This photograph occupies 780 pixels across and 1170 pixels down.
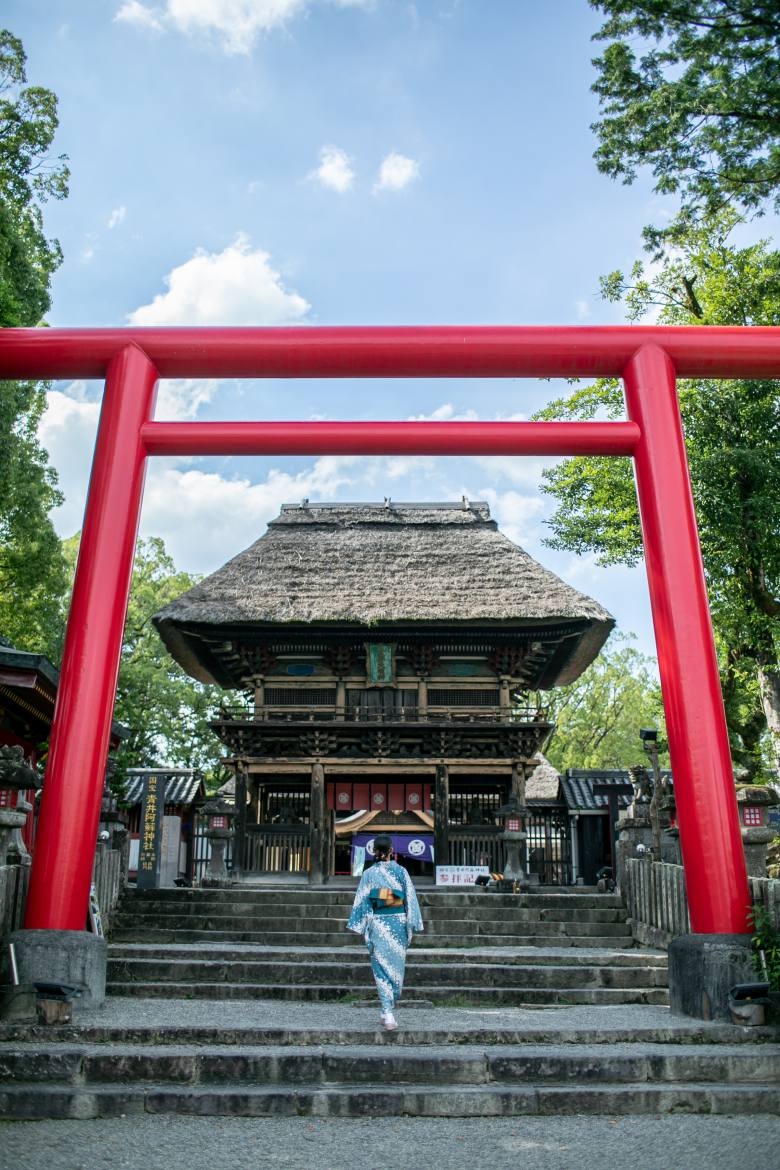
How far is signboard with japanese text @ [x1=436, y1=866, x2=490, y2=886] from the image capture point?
1451cm

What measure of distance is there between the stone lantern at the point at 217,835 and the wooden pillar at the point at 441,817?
11.8ft

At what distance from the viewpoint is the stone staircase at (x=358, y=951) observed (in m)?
7.53

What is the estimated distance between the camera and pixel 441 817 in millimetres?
16203

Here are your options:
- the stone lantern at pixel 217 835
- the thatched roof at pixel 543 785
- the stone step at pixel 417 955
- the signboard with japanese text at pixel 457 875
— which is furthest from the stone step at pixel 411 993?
the thatched roof at pixel 543 785

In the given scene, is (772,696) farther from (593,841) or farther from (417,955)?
(417,955)

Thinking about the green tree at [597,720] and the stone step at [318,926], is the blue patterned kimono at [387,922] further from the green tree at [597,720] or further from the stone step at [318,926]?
the green tree at [597,720]

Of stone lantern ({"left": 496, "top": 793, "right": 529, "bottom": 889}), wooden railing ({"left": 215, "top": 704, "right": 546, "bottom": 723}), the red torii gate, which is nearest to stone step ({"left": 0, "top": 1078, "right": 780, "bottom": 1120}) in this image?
the red torii gate

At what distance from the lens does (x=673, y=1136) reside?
4195mm

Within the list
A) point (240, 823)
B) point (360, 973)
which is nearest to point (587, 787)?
point (240, 823)

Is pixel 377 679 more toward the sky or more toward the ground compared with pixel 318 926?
more toward the sky

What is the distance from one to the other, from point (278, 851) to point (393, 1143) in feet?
40.3

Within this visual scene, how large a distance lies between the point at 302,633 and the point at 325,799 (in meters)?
3.09

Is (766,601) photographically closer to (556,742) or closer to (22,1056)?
(22,1056)

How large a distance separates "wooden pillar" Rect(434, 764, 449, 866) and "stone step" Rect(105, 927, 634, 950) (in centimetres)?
561
